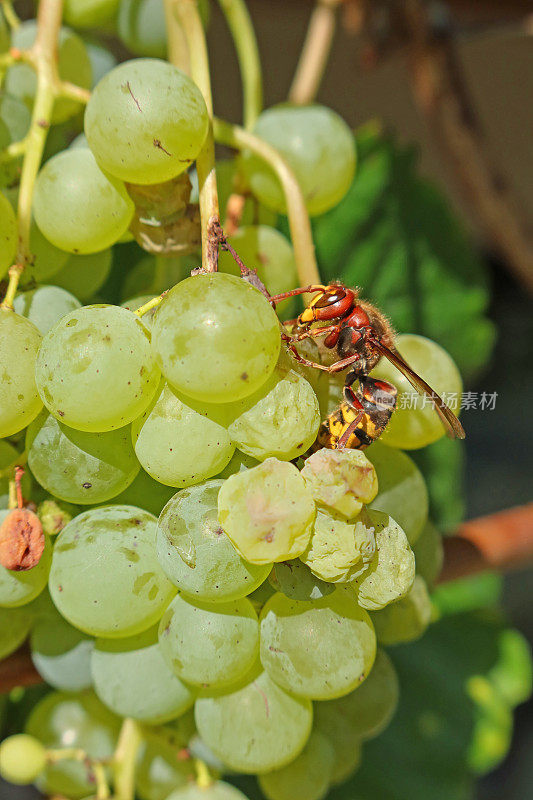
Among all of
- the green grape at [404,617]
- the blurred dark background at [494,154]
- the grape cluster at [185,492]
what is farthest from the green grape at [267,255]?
the blurred dark background at [494,154]

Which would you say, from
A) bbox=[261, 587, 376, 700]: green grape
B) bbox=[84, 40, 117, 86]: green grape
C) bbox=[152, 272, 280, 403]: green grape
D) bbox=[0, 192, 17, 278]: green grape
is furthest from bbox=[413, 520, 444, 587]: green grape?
bbox=[84, 40, 117, 86]: green grape

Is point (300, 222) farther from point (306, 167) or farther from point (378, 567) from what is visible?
point (378, 567)

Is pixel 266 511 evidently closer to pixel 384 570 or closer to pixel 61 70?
pixel 384 570

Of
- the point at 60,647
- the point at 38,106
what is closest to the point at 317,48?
the point at 38,106

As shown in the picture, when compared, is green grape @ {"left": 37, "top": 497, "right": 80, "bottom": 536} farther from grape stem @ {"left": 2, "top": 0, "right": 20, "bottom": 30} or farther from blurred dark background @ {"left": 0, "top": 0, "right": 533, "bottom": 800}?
blurred dark background @ {"left": 0, "top": 0, "right": 533, "bottom": 800}

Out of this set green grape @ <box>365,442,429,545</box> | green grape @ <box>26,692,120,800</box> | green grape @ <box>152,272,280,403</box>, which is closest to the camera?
green grape @ <box>152,272,280,403</box>

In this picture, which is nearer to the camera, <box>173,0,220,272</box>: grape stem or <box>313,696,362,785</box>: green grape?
<box>173,0,220,272</box>: grape stem

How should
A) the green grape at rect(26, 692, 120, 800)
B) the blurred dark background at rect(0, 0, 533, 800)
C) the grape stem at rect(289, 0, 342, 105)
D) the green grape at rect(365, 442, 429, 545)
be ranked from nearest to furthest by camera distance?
the green grape at rect(365, 442, 429, 545), the green grape at rect(26, 692, 120, 800), the grape stem at rect(289, 0, 342, 105), the blurred dark background at rect(0, 0, 533, 800)
